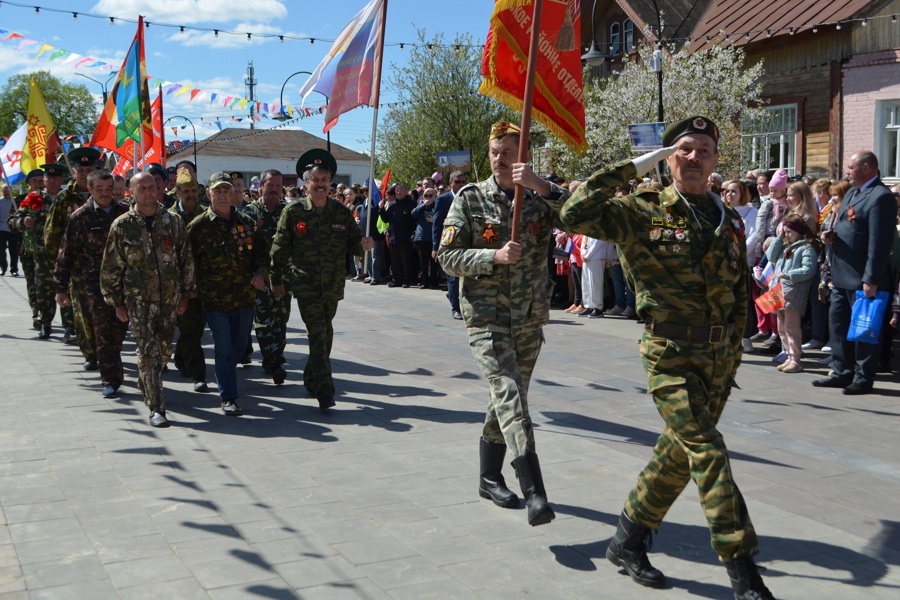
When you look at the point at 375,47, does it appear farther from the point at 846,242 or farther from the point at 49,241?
the point at 846,242

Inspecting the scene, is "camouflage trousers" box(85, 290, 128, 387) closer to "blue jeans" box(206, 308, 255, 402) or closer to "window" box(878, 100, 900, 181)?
"blue jeans" box(206, 308, 255, 402)

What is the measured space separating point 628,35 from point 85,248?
26607 mm

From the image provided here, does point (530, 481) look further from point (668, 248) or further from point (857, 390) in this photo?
point (857, 390)

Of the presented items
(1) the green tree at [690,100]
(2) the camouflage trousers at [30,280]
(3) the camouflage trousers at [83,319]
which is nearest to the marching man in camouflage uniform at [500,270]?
(3) the camouflage trousers at [83,319]

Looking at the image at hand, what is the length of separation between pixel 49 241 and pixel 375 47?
4.09 metres

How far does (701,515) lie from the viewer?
5.38 m

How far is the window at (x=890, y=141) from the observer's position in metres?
22.6

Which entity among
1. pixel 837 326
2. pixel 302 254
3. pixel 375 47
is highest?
pixel 375 47

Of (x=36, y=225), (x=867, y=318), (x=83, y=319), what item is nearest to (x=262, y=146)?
(x=36, y=225)

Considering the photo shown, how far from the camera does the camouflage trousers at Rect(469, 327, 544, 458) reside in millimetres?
4875

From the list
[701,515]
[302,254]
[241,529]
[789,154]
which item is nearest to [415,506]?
[241,529]

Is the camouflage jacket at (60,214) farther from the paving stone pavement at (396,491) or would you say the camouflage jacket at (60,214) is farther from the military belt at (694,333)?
the military belt at (694,333)

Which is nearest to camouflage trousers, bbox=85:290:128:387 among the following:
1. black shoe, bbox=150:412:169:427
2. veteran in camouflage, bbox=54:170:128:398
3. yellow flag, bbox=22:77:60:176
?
veteran in camouflage, bbox=54:170:128:398

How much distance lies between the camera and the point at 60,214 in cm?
1059
